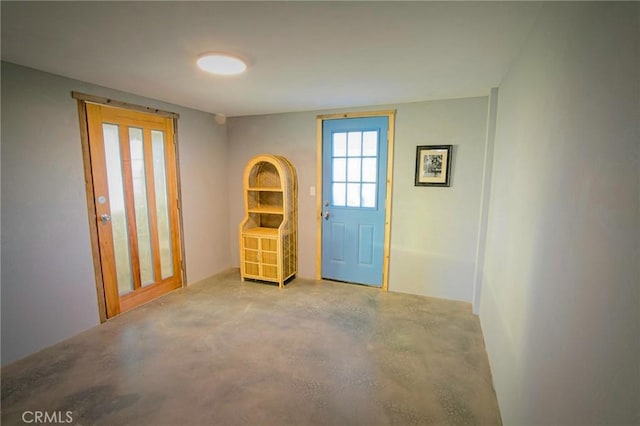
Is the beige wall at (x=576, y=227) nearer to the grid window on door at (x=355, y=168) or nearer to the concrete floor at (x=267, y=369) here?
the concrete floor at (x=267, y=369)

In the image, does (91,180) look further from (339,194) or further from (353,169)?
(353,169)

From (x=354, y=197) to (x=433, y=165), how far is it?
971 millimetres

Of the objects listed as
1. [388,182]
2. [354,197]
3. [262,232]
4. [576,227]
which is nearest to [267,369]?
[262,232]

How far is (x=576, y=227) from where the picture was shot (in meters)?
0.93

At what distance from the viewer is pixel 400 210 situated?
3432 mm

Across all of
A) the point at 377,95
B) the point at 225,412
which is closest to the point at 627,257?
the point at 225,412

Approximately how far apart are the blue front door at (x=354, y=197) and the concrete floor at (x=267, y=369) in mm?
676

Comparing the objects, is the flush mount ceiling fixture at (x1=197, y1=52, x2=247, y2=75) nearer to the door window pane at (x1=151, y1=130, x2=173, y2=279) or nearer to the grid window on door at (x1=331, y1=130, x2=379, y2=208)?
the door window pane at (x1=151, y1=130, x2=173, y2=279)

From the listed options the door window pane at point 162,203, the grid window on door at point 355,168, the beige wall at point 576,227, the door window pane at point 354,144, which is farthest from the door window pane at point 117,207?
the beige wall at point 576,227

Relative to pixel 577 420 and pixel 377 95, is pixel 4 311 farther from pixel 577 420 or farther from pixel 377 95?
pixel 377 95

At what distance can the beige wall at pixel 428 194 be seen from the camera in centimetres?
308

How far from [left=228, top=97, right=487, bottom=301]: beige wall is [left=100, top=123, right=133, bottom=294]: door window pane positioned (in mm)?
1747

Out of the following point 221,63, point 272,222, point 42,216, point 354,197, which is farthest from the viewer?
point 272,222

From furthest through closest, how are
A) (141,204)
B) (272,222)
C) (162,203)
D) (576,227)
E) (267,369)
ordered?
(272,222) → (162,203) → (141,204) → (267,369) → (576,227)
